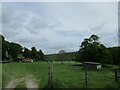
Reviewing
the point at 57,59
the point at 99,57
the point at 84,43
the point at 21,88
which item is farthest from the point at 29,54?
the point at 21,88

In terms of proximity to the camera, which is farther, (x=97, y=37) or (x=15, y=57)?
(x=15, y=57)

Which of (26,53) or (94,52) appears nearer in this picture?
(94,52)

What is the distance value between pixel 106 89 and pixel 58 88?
8.46 feet

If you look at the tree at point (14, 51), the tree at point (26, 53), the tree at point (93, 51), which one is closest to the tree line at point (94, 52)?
the tree at point (93, 51)

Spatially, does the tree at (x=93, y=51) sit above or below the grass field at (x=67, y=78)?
above

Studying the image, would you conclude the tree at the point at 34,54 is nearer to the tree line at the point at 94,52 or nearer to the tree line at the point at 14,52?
the tree line at the point at 14,52

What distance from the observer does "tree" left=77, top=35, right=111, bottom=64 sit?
6156cm

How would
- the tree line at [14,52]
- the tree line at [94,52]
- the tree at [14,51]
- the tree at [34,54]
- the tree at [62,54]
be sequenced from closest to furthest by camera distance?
1. the tree line at [94,52]
2. the tree line at [14,52]
3. the tree at [14,51]
4. the tree at [62,54]
5. the tree at [34,54]

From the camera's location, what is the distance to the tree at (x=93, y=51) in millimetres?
61562

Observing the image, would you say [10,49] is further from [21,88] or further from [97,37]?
[21,88]

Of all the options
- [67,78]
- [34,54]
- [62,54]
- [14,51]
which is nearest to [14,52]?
[14,51]

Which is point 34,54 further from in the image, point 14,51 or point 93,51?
point 93,51

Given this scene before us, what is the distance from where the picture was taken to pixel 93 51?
63750 mm

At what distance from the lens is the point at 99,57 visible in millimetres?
62250
